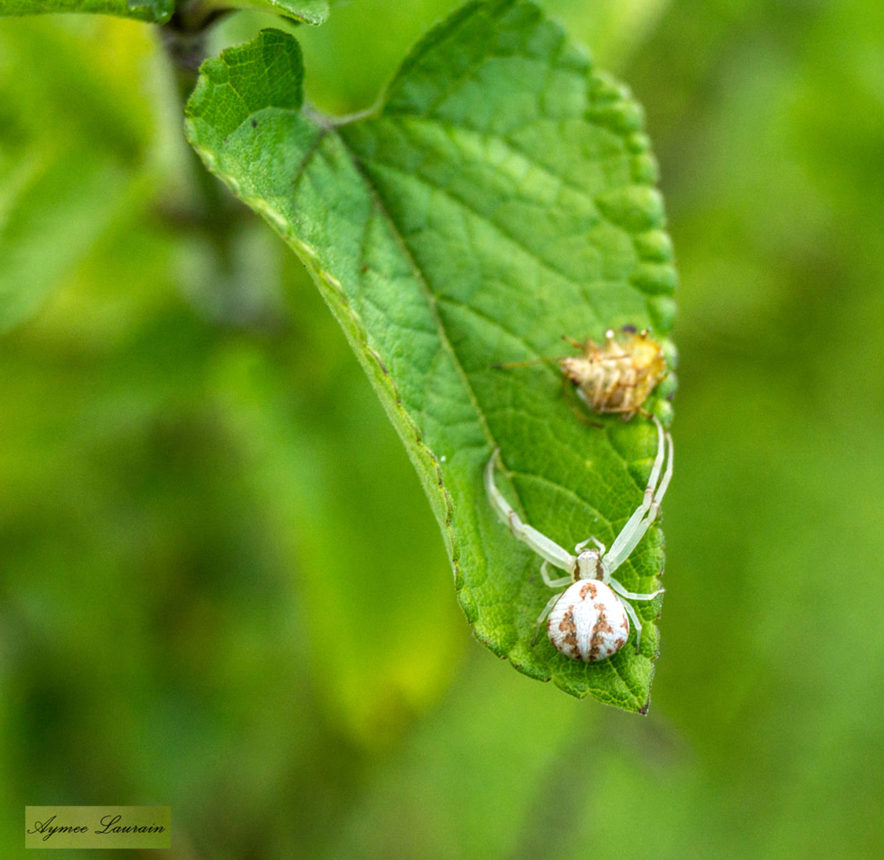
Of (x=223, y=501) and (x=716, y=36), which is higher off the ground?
(x=716, y=36)

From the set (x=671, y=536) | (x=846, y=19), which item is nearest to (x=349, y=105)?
(x=846, y=19)

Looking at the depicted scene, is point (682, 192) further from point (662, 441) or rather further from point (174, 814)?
point (174, 814)

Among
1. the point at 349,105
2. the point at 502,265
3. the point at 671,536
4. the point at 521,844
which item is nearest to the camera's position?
the point at 502,265

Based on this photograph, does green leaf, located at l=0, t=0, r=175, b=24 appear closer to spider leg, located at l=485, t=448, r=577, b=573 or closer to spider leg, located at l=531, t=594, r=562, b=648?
spider leg, located at l=485, t=448, r=577, b=573

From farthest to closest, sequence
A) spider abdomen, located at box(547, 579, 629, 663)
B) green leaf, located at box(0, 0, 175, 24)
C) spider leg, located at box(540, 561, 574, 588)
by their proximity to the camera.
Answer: spider leg, located at box(540, 561, 574, 588), spider abdomen, located at box(547, 579, 629, 663), green leaf, located at box(0, 0, 175, 24)

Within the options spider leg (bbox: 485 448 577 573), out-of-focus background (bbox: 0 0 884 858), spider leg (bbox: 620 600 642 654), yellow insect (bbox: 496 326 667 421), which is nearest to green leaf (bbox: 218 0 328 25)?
out-of-focus background (bbox: 0 0 884 858)

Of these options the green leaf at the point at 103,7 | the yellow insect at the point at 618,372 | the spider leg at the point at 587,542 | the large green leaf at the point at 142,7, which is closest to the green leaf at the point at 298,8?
the large green leaf at the point at 142,7
